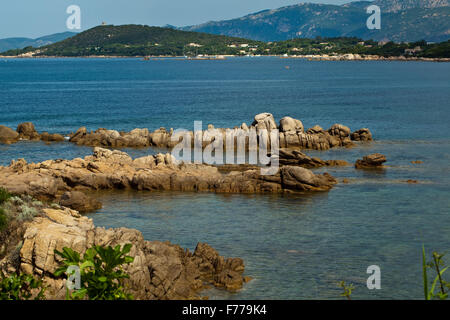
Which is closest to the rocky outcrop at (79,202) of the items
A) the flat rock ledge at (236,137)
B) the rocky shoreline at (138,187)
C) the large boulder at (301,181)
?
the rocky shoreline at (138,187)

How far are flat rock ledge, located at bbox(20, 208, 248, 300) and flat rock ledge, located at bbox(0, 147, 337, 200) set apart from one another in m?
13.8

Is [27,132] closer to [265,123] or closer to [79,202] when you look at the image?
[265,123]

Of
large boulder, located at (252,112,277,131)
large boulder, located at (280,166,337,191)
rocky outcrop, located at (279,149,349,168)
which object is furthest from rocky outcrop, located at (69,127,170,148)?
large boulder, located at (280,166,337,191)

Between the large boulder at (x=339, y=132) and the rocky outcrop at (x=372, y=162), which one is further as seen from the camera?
the large boulder at (x=339, y=132)

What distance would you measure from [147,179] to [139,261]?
1848 centimetres

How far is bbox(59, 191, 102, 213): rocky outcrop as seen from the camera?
3241cm

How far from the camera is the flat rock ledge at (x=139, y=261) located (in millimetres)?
18094

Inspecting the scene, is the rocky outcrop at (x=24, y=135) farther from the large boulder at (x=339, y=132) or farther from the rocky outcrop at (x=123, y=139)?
the large boulder at (x=339, y=132)

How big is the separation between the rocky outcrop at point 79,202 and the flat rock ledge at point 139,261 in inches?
357

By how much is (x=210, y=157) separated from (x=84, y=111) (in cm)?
4645

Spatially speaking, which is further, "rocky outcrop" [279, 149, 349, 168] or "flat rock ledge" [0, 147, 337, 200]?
"rocky outcrop" [279, 149, 349, 168]

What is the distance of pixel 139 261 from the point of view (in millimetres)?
19484

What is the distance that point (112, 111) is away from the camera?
88.8 meters

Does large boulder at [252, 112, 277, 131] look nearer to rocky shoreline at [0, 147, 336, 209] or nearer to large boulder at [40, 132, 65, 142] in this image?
rocky shoreline at [0, 147, 336, 209]
